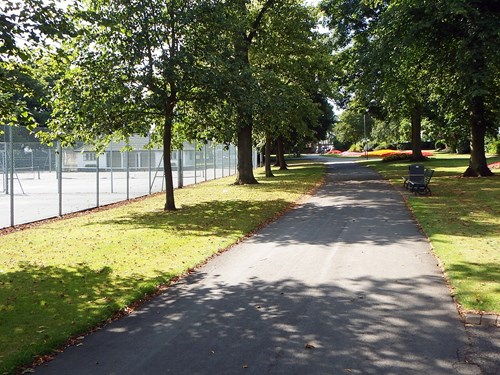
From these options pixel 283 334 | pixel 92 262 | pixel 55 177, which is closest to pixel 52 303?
pixel 92 262

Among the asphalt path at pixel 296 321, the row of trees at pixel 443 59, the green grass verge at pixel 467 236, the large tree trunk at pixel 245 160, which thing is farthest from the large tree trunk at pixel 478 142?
the asphalt path at pixel 296 321

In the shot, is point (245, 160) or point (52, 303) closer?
point (52, 303)

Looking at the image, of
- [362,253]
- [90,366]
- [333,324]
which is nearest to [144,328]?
[90,366]

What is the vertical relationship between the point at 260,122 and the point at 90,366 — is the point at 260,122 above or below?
above

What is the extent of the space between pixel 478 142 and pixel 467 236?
669 inches

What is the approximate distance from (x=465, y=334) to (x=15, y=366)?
4472mm

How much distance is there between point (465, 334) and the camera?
493 centimetres

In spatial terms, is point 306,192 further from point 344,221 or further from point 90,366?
point 90,366

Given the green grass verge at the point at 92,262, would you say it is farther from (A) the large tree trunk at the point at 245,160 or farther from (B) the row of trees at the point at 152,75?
→ (A) the large tree trunk at the point at 245,160

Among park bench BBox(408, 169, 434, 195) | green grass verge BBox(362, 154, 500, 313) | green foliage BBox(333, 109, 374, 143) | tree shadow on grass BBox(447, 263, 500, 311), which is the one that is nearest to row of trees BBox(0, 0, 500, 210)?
park bench BBox(408, 169, 434, 195)

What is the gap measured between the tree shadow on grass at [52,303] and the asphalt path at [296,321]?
0.32 metres

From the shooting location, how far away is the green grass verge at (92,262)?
17.7ft

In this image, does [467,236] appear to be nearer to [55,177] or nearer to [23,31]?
[23,31]

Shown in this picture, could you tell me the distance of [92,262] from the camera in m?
8.51
